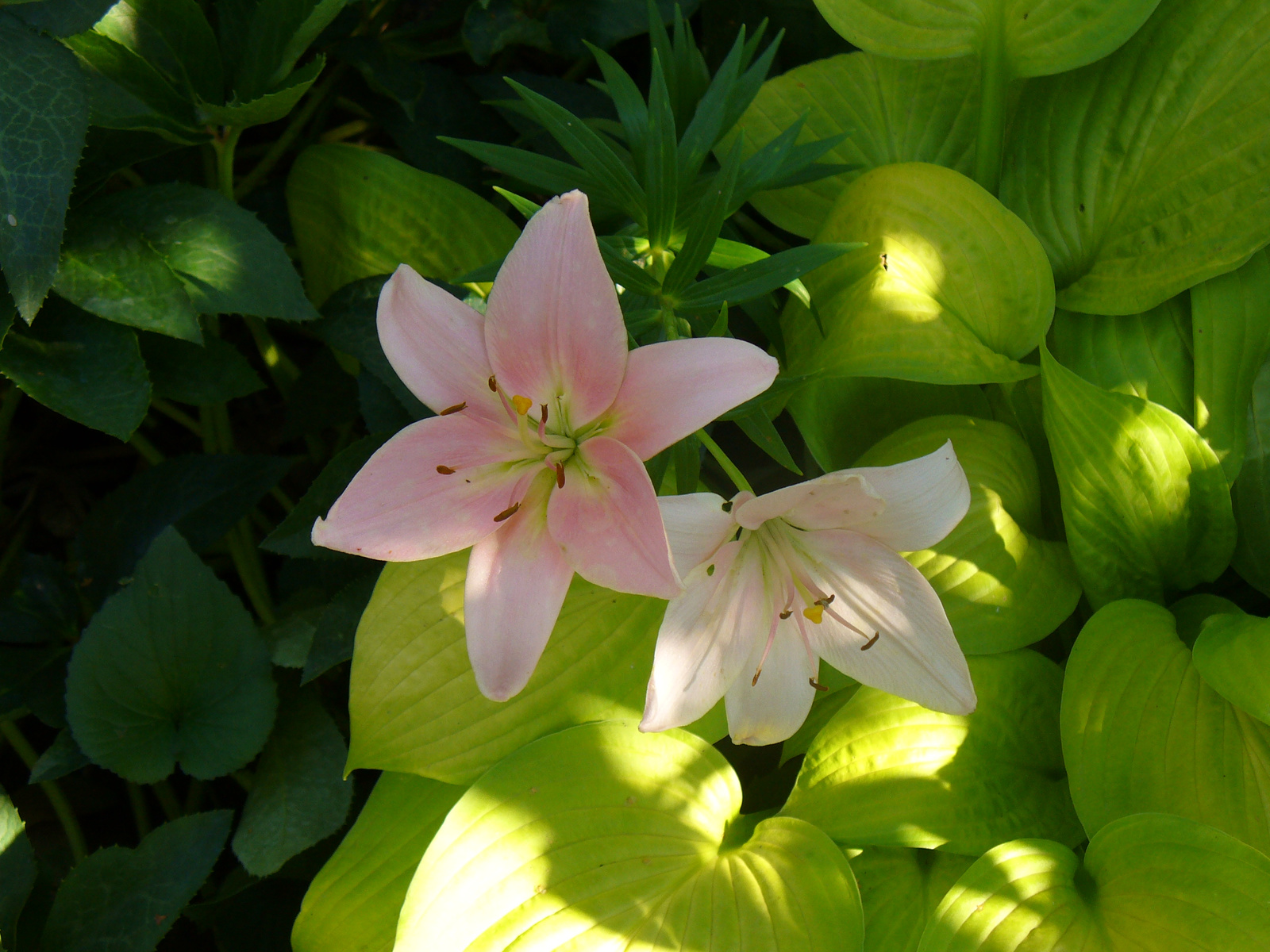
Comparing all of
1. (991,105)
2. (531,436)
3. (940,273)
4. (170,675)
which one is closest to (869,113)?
(991,105)

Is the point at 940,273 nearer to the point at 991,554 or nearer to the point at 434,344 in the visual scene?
the point at 991,554

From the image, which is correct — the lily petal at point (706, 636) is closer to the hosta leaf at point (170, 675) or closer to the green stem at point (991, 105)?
the hosta leaf at point (170, 675)

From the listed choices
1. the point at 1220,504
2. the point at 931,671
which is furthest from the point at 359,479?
the point at 1220,504

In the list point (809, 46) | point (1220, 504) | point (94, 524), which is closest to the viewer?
point (1220, 504)

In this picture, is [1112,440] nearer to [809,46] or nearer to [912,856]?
[912,856]

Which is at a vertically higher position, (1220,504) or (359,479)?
(359,479)
